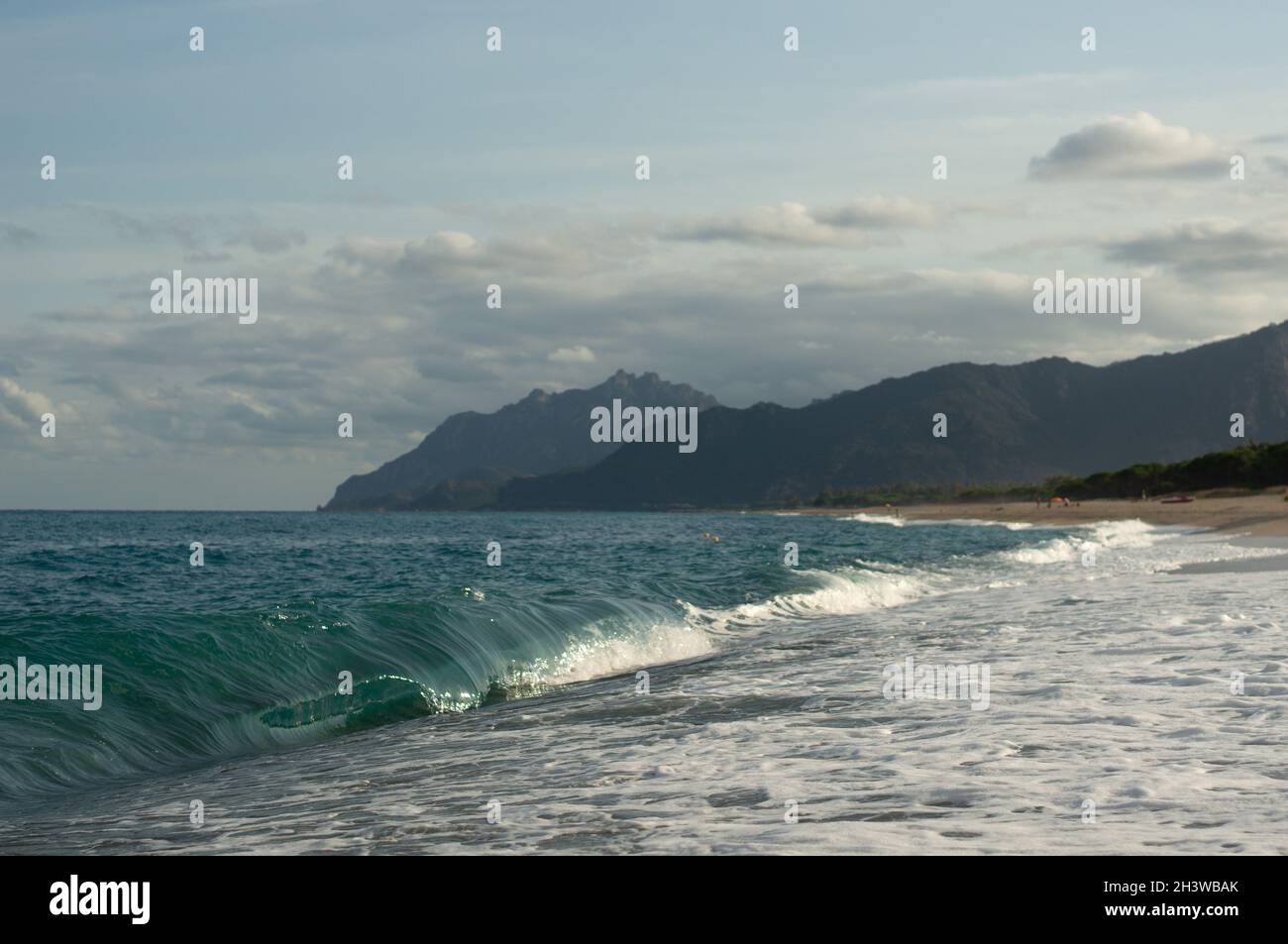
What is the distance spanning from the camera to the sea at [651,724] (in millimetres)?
7051

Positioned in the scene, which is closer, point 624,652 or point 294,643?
point 294,643

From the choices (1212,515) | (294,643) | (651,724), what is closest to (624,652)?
(294,643)

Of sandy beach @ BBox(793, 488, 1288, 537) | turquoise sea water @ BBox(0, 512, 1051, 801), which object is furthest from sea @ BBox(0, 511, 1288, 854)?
sandy beach @ BBox(793, 488, 1288, 537)

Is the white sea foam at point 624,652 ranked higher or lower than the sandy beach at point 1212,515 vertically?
lower

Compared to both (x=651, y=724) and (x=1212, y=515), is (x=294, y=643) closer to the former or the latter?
(x=651, y=724)

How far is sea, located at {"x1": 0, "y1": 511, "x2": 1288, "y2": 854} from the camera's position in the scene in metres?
7.05

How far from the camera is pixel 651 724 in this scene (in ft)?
37.1

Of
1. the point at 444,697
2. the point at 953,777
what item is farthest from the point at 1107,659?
the point at 444,697

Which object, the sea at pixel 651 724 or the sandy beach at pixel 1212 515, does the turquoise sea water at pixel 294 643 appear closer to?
the sea at pixel 651 724

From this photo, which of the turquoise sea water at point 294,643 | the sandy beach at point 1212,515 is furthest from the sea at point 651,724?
the sandy beach at point 1212,515

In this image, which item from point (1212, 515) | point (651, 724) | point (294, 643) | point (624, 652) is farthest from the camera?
point (1212, 515)

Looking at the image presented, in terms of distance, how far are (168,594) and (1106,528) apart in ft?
173

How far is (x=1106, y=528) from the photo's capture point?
6169cm

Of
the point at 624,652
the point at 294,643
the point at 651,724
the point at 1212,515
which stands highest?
the point at 1212,515
